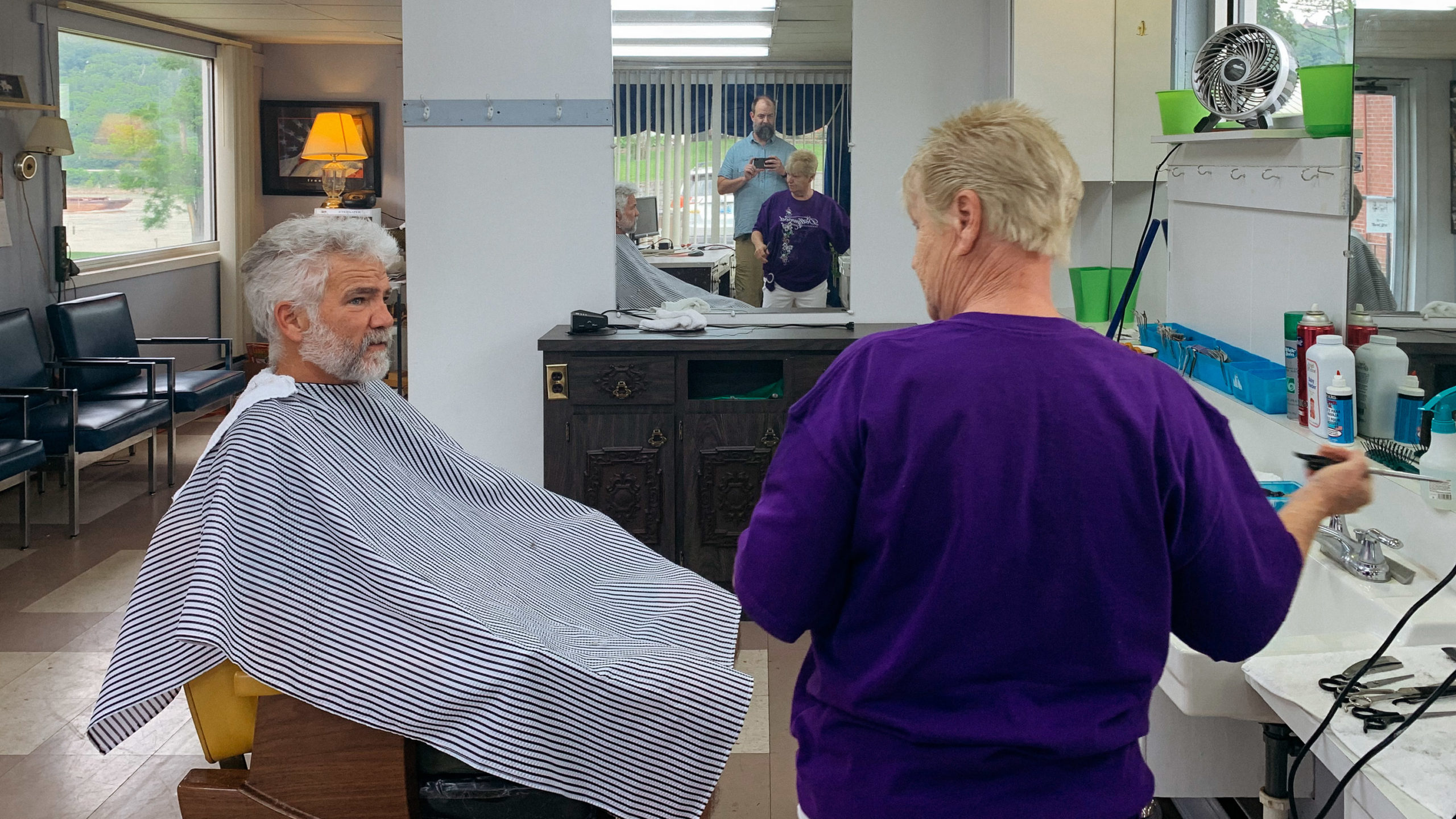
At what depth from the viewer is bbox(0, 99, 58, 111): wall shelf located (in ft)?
18.8

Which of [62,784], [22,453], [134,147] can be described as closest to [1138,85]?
[62,784]

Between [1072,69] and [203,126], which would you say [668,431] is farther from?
[203,126]

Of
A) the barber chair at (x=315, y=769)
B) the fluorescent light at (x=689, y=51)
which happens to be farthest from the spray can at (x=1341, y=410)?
the fluorescent light at (x=689, y=51)

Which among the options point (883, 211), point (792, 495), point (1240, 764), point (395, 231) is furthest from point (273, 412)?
point (395, 231)

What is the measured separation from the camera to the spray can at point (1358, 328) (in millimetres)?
2248

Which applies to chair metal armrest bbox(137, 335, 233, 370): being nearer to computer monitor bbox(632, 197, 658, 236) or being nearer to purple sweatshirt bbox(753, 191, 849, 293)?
computer monitor bbox(632, 197, 658, 236)

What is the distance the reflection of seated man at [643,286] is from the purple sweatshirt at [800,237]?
18cm

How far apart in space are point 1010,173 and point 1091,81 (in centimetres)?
298

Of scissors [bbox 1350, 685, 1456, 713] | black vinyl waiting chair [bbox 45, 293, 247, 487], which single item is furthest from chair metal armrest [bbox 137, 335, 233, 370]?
scissors [bbox 1350, 685, 1456, 713]

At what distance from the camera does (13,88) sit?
5.98 meters

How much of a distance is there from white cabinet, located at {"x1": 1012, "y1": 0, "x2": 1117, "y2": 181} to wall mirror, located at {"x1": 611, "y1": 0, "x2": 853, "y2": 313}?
674 mm

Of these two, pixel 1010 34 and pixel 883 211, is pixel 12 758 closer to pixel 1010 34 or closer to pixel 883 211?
pixel 883 211

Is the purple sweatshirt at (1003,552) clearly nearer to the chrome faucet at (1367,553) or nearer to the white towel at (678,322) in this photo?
the chrome faucet at (1367,553)

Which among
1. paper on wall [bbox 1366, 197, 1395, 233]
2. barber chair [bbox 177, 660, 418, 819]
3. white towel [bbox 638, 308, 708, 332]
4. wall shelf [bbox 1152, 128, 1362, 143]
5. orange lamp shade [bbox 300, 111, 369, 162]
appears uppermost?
orange lamp shade [bbox 300, 111, 369, 162]
